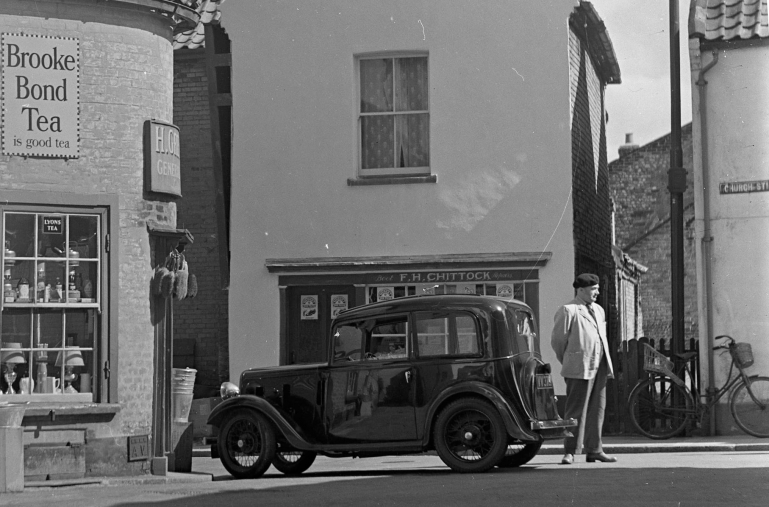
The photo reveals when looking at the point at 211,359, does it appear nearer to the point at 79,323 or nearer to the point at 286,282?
the point at 286,282

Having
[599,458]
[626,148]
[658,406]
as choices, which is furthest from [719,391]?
[626,148]

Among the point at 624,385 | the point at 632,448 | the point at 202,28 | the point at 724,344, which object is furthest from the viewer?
the point at 202,28

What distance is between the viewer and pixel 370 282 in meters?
19.8

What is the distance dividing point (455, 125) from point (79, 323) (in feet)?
25.7

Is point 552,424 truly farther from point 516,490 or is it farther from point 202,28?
point 202,28

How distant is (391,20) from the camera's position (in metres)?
19.9

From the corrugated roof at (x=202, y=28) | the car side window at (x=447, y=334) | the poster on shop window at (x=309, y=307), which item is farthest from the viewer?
the corrugated roof at (x=202, y=28)

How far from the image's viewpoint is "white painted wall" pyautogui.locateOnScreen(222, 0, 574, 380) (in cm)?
1958

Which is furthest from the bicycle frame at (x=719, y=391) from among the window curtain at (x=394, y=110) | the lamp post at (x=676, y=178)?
the window curtain at (x=394, y=110)

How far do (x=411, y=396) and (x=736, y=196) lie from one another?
735 cm

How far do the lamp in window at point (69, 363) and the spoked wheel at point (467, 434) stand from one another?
3.81 metres

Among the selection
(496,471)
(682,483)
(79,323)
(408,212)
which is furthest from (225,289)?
(682,483)

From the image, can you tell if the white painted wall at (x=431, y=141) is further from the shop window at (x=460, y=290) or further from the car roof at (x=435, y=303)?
the car roof at (x=435, y=303)

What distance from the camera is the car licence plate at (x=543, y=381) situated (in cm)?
1292
